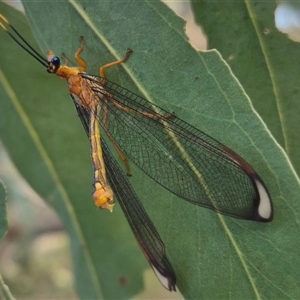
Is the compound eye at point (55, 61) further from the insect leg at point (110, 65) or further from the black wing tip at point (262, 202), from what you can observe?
the black wing tip at point (262, 202)

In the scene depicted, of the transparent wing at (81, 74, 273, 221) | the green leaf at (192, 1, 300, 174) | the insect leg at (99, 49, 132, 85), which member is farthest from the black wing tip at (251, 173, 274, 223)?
the insect leg at (99, 49, 132, 85)

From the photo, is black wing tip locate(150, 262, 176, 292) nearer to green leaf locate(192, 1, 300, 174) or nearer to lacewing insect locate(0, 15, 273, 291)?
lacewing insect locate(0, 15, 273, 291)

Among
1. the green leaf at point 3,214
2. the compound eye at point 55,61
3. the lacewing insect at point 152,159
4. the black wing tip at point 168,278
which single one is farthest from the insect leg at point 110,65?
the black wing tip at point 168,278

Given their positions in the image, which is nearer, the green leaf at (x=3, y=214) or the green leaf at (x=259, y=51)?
the green leaf at (x=3, y=214)

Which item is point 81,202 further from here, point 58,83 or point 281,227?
point 281,227

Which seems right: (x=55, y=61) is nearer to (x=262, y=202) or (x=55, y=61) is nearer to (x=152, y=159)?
(x=152, y=159)

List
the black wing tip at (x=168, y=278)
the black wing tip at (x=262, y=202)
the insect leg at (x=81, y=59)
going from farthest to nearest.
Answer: the insect leg at (x=81, y=59) < the black wing tip at (x=168, y=278) < the black wing tip at (x=262, y=202)
